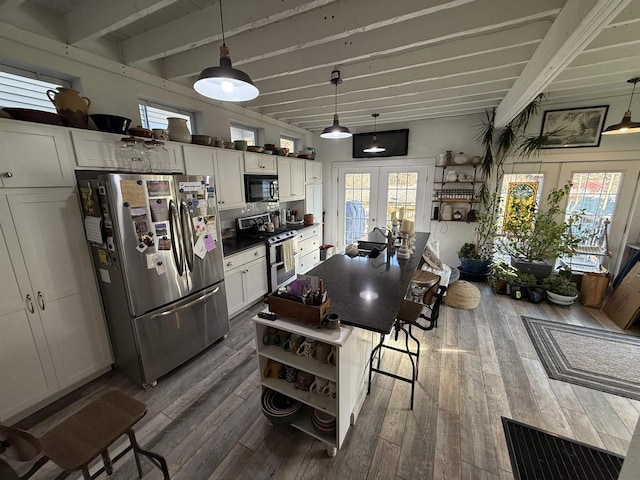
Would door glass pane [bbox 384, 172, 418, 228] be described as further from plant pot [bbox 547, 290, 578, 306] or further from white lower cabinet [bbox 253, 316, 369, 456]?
white lower cabinet [bbox 253, 316, 369, 456]

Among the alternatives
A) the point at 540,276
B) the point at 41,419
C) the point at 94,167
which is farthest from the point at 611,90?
the point at 41,419

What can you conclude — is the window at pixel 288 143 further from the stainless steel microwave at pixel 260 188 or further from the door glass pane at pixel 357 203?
the stainless steel microwave at pixel 260 188

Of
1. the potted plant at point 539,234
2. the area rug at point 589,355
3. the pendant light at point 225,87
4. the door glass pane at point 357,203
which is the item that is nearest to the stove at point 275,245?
the door glass pane at point 357,203

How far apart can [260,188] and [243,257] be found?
1089 mm

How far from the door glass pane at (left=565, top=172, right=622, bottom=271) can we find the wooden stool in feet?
17.3

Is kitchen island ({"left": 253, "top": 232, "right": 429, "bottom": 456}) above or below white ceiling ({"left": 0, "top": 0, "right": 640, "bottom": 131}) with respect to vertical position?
below

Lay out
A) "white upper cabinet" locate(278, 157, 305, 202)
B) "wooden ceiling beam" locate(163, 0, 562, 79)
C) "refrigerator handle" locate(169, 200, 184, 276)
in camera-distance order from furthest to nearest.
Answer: "white upper cabinet" locate(278, 157, 305, 202), "refrigerator handle" locate(169, 200, 184, 276), "wooden ceiling beam" locate(163, 0, 562, 79)

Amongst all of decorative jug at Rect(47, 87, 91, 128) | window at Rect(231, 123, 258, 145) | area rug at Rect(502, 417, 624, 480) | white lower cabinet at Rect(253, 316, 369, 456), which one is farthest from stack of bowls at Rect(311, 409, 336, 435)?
window at Rect(231, 123, 258, 145)

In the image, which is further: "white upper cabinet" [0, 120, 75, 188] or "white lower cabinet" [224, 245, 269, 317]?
"white lower cabinet" [224, 245, 269, 317]

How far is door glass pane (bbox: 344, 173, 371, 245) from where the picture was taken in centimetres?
519

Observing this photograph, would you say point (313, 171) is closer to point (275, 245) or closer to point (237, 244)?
point (275, 245)

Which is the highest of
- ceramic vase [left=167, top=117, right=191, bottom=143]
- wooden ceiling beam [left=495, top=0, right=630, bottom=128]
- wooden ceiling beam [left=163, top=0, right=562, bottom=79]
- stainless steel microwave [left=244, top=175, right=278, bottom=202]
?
wooden ceiling beam [left=163, top=0, right=562, bottom=79]

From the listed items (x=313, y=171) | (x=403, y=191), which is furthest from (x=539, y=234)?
(x=313, y=171)

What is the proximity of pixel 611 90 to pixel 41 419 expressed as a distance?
6812 millimetres
